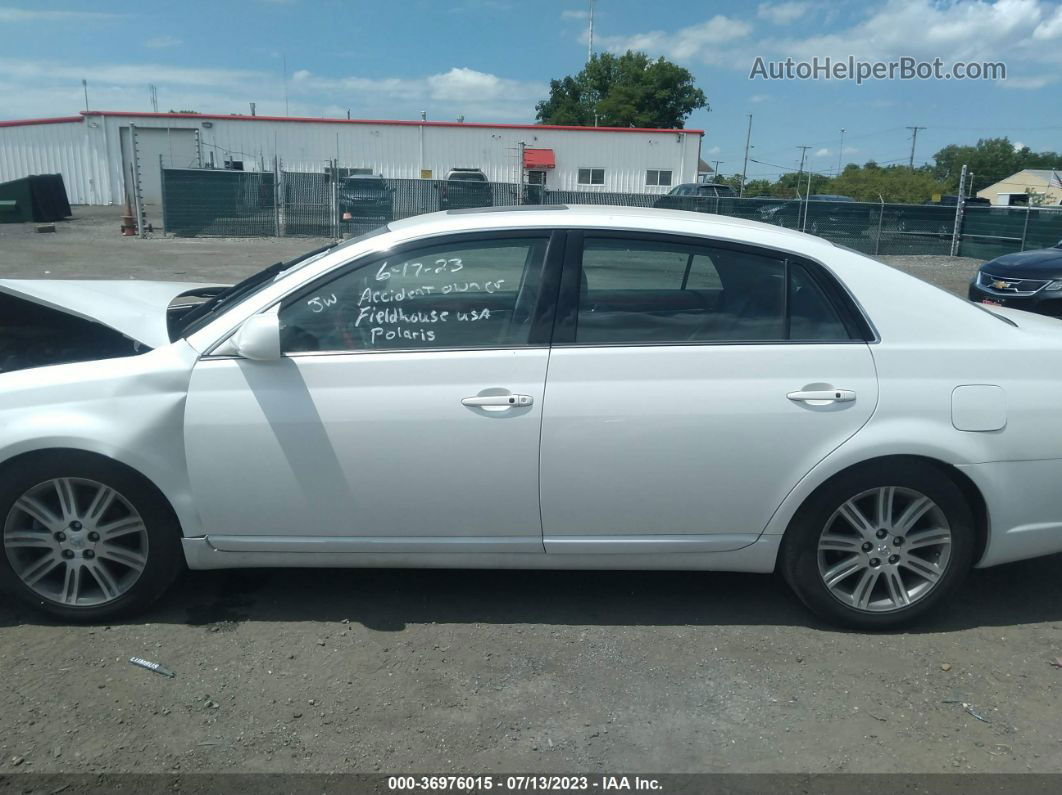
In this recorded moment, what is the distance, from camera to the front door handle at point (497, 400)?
3.38 meters

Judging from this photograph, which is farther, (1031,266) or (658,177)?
(658,177)

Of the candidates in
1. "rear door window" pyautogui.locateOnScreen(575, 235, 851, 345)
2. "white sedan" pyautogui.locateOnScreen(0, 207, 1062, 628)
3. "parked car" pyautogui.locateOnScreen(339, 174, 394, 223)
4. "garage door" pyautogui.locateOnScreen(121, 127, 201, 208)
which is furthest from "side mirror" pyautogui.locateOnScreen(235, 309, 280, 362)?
"garage door" pyautogui.locateOnScreen(121, 127, 201, 208)

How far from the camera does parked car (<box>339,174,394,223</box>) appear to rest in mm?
24438

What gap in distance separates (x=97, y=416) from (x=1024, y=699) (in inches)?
141

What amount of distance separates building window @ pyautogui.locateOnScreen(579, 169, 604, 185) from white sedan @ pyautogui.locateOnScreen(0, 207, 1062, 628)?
36.8 meters

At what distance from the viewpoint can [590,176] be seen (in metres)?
39.3

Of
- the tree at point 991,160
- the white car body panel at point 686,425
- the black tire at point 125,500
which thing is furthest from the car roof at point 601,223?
the tree at point 991,160

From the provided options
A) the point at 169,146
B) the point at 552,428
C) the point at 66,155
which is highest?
the point at 169,146

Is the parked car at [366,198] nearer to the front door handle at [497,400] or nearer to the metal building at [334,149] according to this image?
the metal building at [334,149]

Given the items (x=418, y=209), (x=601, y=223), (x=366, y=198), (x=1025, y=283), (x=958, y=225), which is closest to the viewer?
(x=601, y=223)

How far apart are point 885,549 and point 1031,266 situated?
10.2 m

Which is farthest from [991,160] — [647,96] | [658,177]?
[658,177]

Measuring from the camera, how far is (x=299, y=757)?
9.45 ft

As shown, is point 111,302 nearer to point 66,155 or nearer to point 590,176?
point 590,176
